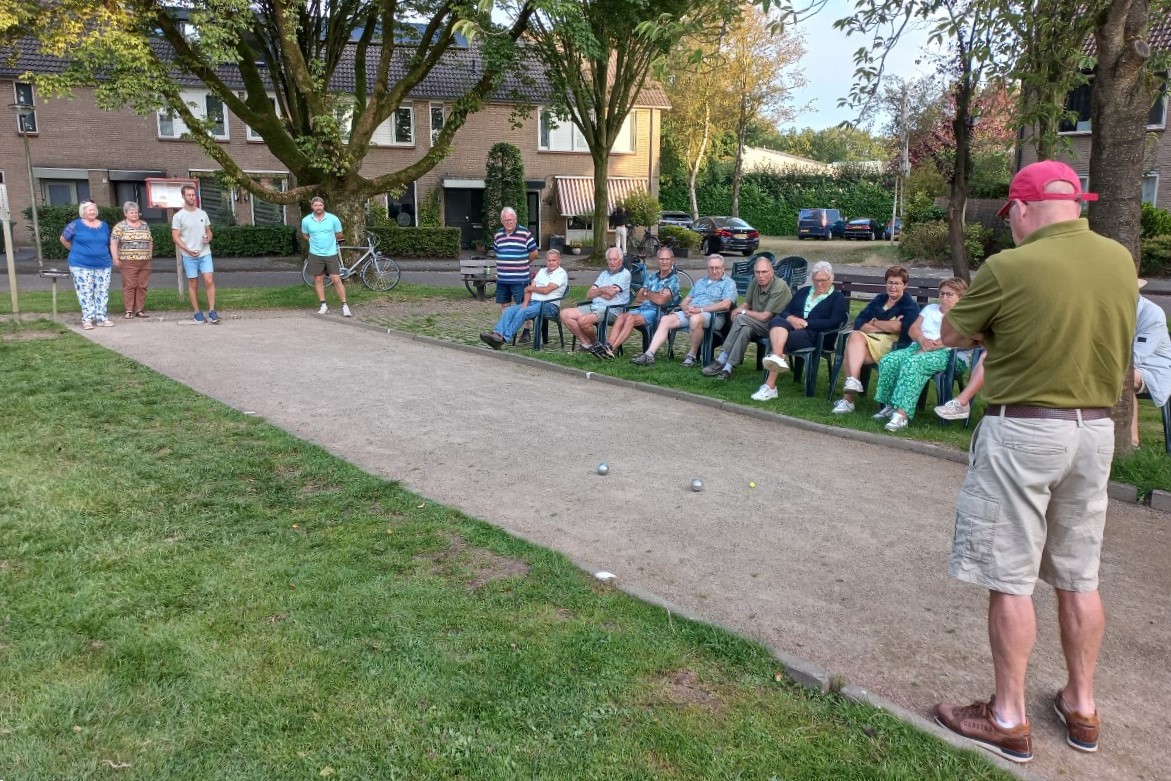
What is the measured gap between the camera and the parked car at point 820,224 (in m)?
44.0

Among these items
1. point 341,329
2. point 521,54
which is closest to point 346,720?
point 341,329

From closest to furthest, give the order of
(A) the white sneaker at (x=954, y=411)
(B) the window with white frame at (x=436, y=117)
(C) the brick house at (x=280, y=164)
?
(A) the white sneaker at (x=954, y=411) → (C) the brick house at (x=280, y=164) → (B) the window with white frame at (x=436, y=117)

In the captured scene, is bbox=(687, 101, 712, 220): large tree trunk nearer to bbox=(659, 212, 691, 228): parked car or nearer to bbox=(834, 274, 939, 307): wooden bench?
bbox=(659, 212, 691, 228): parked car

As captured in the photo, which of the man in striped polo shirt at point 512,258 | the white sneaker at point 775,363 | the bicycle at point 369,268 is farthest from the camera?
the bicycle at point 369,268

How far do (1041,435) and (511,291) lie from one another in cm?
980

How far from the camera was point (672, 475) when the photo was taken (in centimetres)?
631

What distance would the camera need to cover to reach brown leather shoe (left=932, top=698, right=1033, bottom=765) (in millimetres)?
3018

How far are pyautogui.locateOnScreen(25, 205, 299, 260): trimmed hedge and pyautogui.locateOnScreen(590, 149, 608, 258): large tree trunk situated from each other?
1064 cm

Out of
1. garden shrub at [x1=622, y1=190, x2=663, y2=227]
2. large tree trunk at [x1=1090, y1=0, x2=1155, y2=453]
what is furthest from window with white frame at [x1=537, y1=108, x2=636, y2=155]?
large tree trunk at [x1=1090, y1=0, x2=1155, y2=453]

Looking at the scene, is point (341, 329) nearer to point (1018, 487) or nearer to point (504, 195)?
point (1018, 487)

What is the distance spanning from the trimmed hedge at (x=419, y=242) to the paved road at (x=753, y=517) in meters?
20.0

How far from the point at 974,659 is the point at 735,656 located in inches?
41.4

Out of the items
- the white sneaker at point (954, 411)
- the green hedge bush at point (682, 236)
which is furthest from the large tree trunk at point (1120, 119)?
the green hedge bush at point (682, 236)

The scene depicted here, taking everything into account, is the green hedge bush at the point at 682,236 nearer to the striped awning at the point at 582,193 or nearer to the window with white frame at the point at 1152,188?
the striped awning at the point at 582,193
